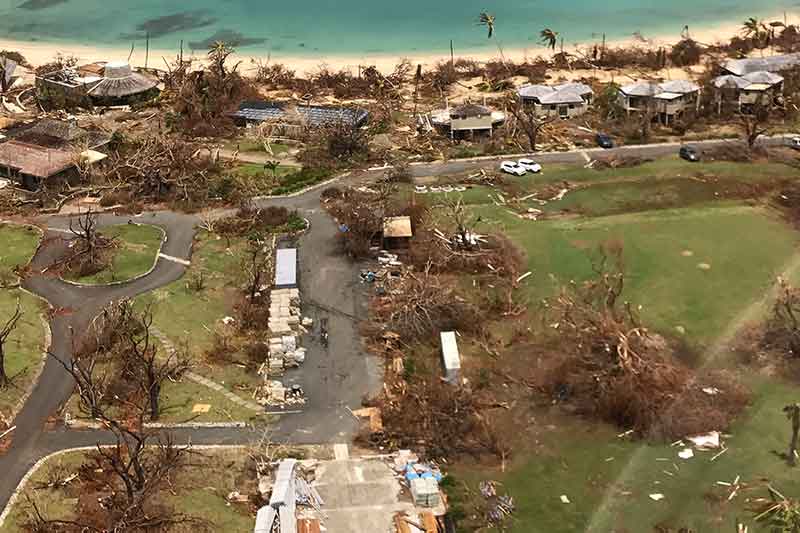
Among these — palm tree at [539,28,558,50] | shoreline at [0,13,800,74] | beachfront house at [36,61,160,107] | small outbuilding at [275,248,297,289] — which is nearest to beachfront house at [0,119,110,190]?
beachfront house at [36,61,160,107]

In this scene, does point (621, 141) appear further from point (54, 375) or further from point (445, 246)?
point (54, 375)

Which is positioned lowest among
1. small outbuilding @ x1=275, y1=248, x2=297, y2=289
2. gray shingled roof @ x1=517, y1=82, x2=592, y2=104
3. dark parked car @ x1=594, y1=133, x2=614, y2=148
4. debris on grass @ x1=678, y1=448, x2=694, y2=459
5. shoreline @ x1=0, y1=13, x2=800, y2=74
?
debris on grass @ x1=678, y1=448, x2=694, y2=459

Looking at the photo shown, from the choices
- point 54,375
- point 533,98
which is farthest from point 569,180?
point 54,375

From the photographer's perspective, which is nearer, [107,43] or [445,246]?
[445,246]

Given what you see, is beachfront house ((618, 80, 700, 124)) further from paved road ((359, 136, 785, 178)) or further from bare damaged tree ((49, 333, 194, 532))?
bare damaged tree ((49, 333, 194, 532))

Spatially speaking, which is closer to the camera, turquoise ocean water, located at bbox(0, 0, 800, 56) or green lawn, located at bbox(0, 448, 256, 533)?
green lawn, located at bbox(0, 448, 256, 533)

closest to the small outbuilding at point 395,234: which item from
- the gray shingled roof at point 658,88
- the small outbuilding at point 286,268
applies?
the small outbuilding at point 286,268

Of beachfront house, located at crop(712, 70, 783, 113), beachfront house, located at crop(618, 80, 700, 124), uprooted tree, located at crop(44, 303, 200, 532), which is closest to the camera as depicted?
uprooted tree, located at crop(44, 303, 200, 532)

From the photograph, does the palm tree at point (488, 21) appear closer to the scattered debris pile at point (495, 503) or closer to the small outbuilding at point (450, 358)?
the small outbuilding at point (450, 358)
